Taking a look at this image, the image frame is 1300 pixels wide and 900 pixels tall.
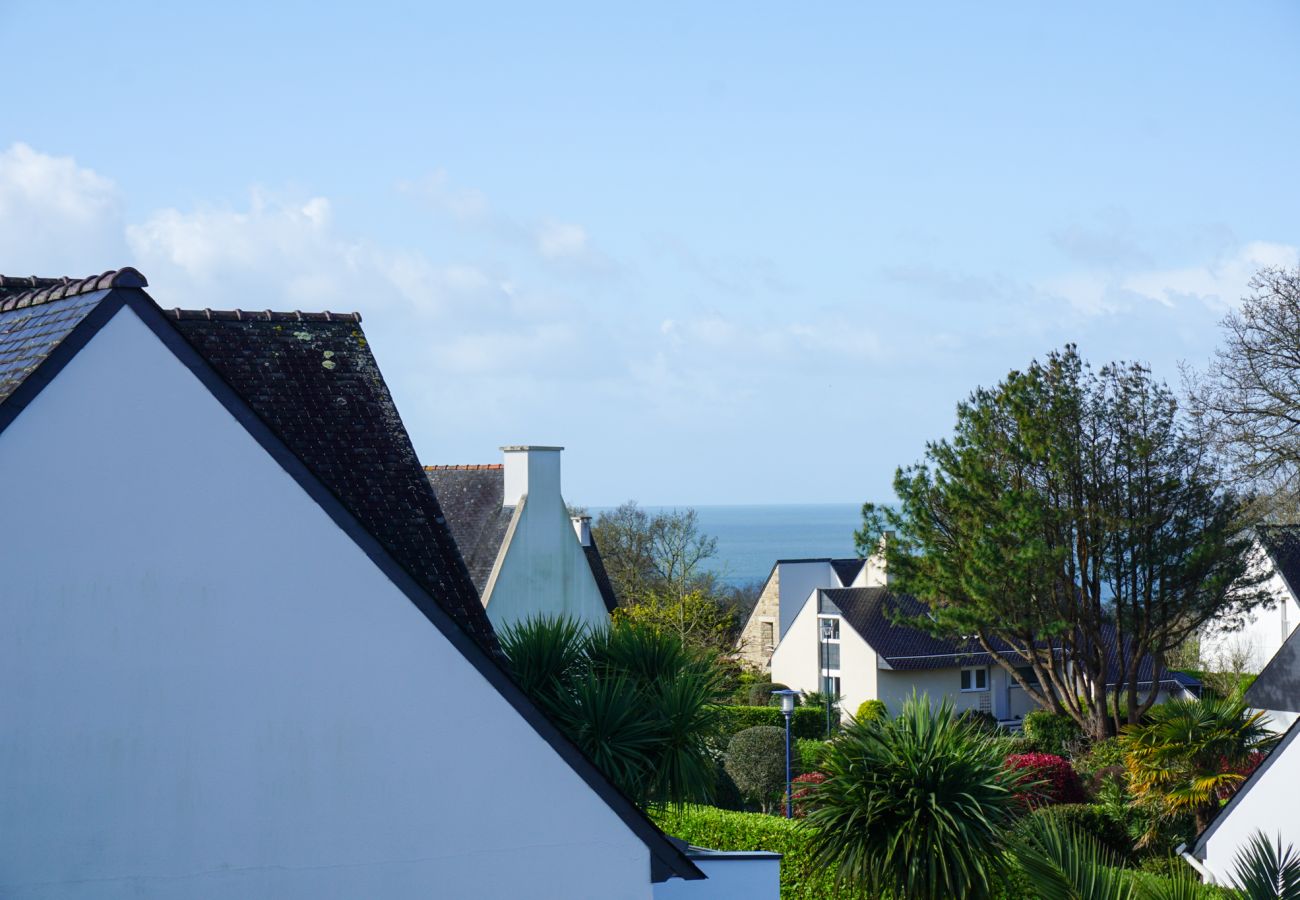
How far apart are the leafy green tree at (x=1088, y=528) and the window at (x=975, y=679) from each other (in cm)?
1219

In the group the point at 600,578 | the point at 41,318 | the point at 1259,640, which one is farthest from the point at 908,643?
the point at 41,318

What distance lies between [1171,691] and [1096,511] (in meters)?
16.5

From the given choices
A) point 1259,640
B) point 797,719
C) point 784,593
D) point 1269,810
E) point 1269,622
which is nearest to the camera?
point 1269,810

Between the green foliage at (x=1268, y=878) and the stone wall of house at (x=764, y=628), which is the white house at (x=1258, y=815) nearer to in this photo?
the green foliage at (x=1268, y=878)

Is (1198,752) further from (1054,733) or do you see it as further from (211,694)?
(211,694)

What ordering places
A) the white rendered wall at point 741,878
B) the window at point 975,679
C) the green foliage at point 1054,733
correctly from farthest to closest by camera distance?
the window at point 975,679 < the green foliage at point 1054,733 < the white rendered wall at point 741,878

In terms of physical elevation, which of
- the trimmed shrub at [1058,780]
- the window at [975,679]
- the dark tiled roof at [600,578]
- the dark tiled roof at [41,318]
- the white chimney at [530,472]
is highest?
the white chimney at [530,472]

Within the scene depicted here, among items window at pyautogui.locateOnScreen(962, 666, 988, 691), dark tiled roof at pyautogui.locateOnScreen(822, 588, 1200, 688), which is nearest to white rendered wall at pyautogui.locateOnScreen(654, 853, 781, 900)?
dark tiled roof at pyautogui.locateOnScreen(822, 588, 1200, 688)

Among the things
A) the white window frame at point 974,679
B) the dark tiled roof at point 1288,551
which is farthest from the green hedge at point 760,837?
→ the dark tiled roof at point 1288,551

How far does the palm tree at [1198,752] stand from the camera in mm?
20328

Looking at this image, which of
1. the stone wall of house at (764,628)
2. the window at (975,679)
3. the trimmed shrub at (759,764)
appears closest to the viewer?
the trimmed shrub at (759,764)

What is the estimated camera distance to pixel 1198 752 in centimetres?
2045

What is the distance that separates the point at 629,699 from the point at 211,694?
5082 millimetres

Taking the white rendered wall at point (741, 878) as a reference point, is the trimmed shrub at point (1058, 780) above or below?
above
